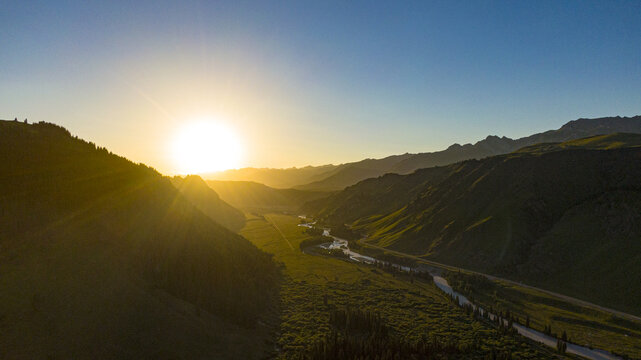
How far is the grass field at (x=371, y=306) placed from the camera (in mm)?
40594

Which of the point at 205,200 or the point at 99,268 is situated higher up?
the point at 205,200

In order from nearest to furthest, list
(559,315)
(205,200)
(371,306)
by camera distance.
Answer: (559,315), (371,306), (205,200)

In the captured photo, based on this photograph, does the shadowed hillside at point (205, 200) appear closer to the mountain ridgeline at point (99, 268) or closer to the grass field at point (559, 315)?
the mountain ridgeline at point (99, 268)

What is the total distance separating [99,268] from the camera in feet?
111

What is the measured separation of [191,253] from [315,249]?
197 feet

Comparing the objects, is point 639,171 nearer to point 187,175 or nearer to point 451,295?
point 451,295

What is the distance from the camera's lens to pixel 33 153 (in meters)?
38.4

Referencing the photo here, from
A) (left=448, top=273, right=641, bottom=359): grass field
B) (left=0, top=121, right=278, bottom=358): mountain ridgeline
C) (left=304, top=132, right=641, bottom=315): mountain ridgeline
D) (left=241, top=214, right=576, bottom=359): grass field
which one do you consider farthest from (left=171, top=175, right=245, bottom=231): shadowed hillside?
(left=448, top=273, right=641, bottom=359): grass field

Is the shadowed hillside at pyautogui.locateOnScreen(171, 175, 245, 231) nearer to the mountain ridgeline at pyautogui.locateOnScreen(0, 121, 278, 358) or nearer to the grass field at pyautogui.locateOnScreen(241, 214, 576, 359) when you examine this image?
the grass field at pyautogui.locateOnScreen(241, 214, 576, 359)

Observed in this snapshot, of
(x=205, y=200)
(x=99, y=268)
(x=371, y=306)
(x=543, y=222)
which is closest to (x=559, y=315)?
(x=371, y=306)

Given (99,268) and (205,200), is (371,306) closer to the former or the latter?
(99,268)

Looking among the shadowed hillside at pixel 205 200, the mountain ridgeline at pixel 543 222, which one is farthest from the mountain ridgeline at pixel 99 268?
the shadowed hillside at pixel 205 200

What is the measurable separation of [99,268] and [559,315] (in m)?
66.4

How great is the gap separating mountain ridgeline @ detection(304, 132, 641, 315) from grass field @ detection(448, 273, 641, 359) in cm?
696
